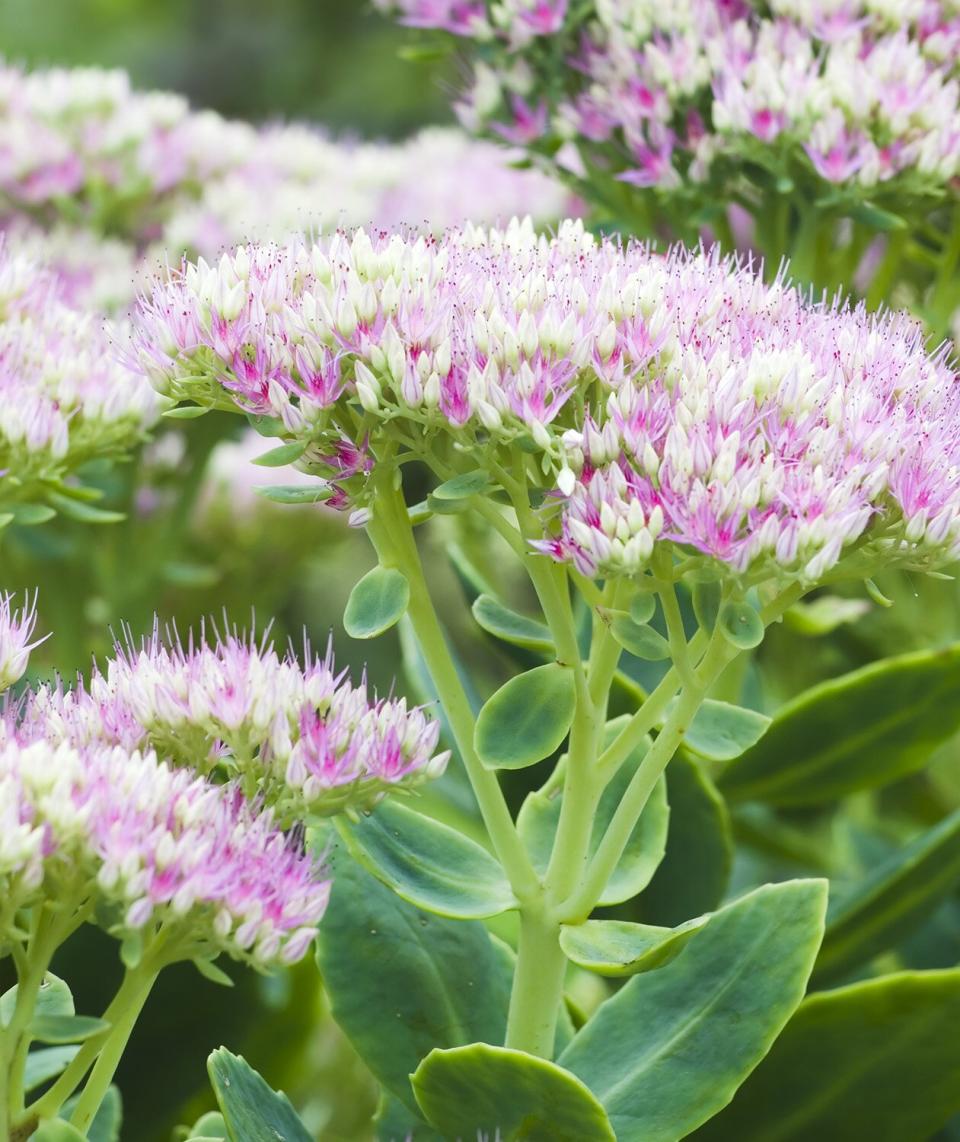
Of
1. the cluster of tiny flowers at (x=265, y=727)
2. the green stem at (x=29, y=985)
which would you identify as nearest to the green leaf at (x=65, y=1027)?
the green stem at (x=29, y=985)

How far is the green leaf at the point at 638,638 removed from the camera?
33.1 inches

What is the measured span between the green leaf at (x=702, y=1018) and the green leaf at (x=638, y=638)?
7.1 inches

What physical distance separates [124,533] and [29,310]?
0.46m

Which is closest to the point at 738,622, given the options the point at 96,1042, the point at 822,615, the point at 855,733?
the point at 96,1042

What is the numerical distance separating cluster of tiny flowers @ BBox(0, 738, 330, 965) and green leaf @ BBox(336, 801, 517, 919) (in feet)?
0.41

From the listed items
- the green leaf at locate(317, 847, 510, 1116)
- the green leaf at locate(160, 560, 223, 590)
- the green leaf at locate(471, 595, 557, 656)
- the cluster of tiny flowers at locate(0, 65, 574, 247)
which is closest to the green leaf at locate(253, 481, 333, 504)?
the green leaf at locate(471, 595, 557, 656)

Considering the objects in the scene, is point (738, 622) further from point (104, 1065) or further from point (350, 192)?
point (350, 192)

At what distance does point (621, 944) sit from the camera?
87cm

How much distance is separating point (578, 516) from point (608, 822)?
0.27 metres

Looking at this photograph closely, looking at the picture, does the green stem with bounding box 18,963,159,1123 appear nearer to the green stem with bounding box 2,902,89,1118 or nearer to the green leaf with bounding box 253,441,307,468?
the green stem with bounding box 2,902,89,1118

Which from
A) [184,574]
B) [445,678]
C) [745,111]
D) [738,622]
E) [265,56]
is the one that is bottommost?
[265,56]

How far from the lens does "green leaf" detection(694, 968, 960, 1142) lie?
3.21 feet

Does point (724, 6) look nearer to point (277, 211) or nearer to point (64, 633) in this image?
point (277, 211)

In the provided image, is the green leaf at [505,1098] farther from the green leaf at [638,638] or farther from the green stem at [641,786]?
the green leaf at [638,638]
